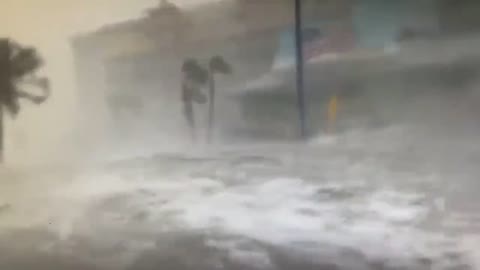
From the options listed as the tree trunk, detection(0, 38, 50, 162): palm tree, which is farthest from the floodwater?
detection(0, 38, 50, 162): palm tree

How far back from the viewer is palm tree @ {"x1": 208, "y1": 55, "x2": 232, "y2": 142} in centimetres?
149

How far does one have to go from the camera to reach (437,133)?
1.36 m

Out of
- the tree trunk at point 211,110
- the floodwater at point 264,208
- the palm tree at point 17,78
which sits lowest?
the floodwater at point 264,208

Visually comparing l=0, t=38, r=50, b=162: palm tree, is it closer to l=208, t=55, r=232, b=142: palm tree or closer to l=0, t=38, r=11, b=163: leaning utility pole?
l=0, t=38, r=11, b=163: leaning utility pole

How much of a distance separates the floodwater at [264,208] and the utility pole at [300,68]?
45 millimetres

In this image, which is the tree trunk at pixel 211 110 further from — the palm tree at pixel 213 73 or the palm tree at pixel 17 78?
the palm tree at pixel 17 78

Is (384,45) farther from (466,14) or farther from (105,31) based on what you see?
(105,31)

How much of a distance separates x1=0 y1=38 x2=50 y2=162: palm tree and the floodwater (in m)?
0.15

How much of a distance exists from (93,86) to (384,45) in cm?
62

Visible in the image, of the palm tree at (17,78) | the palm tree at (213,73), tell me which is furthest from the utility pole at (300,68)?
the palm tree at (17,78)

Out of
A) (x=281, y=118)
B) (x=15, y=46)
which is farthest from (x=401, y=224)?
(x=15, y=46)

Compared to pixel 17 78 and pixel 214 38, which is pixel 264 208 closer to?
pixel 214 38

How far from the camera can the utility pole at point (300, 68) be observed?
4.70 feet

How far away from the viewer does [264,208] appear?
1436 mm
